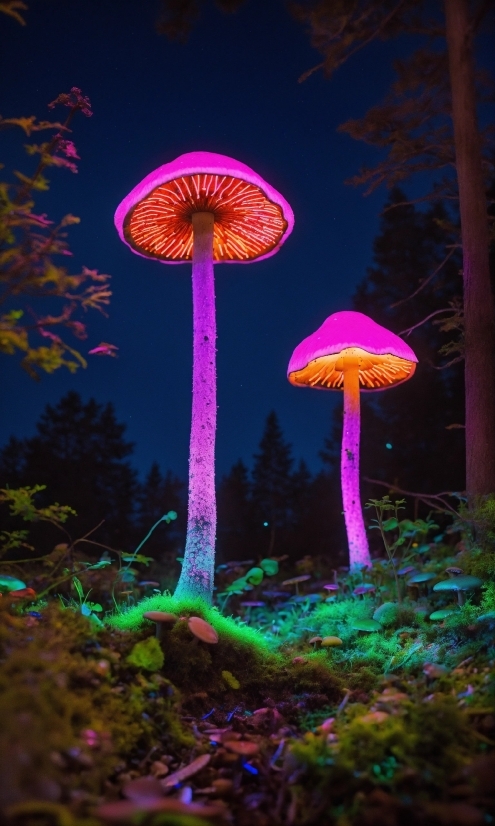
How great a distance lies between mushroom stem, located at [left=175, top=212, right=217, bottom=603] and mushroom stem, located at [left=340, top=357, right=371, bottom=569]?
2.66 metres

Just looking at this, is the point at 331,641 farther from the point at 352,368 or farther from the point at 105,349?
the point at 352,368

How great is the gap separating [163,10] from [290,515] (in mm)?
13261

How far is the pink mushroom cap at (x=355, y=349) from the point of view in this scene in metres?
6.47

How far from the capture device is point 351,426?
7406 mm

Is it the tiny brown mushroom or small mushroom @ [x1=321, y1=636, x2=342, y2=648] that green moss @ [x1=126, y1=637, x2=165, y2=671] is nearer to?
the tiny brown mushroom

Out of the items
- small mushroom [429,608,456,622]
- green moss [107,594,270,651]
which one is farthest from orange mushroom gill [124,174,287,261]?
small mushroom [429,608,456,622]

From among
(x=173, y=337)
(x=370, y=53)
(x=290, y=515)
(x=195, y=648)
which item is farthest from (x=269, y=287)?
(x=195, y=648)

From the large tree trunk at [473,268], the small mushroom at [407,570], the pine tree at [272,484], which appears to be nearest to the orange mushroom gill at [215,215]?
the large tree trunk at [473,268]

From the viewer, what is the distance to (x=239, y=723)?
11.0 ft

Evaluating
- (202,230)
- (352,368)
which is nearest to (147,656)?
(202,230)

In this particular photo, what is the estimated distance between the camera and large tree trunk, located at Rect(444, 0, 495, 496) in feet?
18.0

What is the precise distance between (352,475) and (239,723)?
4.32 metres

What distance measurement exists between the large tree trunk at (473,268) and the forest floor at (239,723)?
1334mm

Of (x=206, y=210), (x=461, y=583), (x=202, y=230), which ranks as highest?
(x=206, y=210)
